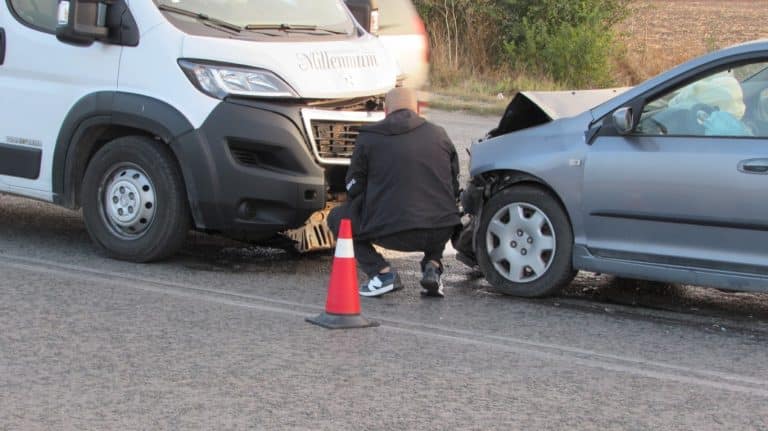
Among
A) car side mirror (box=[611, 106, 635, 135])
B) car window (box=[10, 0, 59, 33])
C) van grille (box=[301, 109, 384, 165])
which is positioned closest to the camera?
car side mirror (box=[611, 106, 635, 135])

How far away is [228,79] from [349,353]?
2471mm

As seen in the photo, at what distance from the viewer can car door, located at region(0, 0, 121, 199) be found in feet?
27.5

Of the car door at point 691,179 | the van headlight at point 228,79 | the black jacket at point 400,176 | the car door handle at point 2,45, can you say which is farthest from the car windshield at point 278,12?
the car door at point 691,179

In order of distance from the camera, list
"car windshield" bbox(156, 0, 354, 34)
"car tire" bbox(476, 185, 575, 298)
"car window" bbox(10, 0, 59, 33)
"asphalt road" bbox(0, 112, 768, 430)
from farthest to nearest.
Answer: "car window" bbox(10, 0, 59, 33) → "car windshield" bbox(156, 0, 354, 34) → "car tire" bbox(476, 185, 575, 298) → "asphalt road" bbox(0, 112, 768, 430)

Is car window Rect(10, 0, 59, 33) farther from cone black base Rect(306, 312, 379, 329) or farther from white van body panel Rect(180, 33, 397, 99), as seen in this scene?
cone black base Rect(306, 312, 379, 329)

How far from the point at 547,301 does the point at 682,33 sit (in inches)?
993

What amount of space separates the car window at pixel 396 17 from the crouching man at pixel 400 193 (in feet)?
30.3

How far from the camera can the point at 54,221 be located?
1002 centimetres

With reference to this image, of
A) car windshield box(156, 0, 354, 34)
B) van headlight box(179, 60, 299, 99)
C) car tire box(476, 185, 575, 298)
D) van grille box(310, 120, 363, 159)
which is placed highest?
car windshield box(156, 0, 354, 34)

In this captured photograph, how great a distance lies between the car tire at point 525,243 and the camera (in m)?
7.54

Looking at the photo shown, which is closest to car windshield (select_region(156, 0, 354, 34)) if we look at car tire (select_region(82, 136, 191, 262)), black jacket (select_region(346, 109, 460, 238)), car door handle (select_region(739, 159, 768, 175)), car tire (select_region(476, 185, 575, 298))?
car tire (select_region(82, 136, 191, 262))

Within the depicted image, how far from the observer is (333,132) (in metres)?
8.29

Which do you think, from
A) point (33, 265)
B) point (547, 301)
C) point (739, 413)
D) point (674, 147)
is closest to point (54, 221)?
point (33, 265)

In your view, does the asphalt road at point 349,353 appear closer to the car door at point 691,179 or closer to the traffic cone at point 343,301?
the traffic cone at point 343,301
